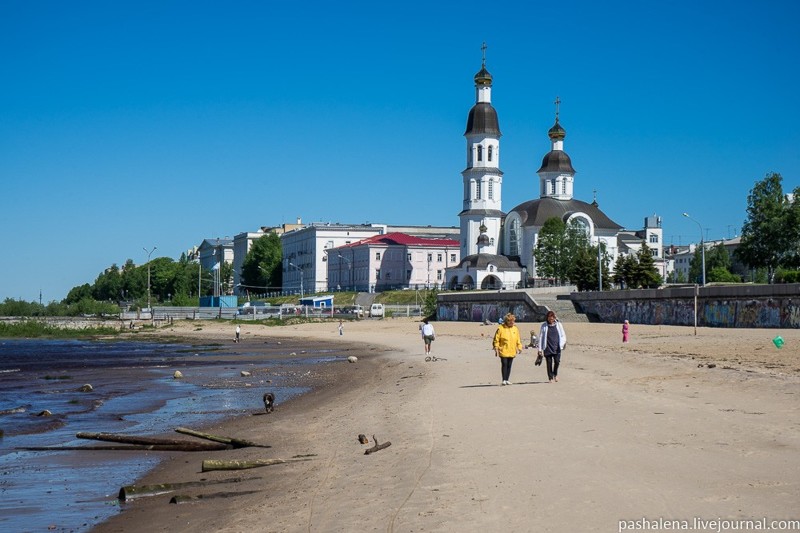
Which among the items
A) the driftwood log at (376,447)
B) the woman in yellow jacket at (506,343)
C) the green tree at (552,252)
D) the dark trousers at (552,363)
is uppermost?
the green tree at (552,252)

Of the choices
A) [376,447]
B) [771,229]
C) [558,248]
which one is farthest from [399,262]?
[376,447]

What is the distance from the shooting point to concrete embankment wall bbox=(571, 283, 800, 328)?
41.5m

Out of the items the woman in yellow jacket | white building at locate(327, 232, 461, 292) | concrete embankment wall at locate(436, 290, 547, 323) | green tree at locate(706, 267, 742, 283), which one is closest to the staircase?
concrete embankment wall at locate(436, 290, 547, 323)

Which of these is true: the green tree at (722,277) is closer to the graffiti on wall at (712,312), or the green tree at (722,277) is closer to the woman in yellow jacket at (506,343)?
the graffiti on wall at (712,312)

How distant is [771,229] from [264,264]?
109 m

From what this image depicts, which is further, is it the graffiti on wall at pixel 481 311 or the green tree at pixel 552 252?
the green tree at pixel 552 252

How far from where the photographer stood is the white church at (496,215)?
111 meters

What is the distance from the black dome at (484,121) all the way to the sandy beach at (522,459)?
9345 cm

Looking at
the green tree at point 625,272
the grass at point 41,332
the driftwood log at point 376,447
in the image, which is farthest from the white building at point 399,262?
the driftwood log at point 376,447

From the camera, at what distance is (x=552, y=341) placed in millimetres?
20031

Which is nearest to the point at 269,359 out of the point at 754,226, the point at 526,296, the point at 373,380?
the point at 373,380

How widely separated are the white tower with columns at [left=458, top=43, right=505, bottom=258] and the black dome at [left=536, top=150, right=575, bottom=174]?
773 cm

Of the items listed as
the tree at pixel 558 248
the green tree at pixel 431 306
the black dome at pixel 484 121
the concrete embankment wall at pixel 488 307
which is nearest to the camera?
the concrete embankment wall at pixel 488 307

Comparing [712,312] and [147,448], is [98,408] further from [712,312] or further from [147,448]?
[712,312]
